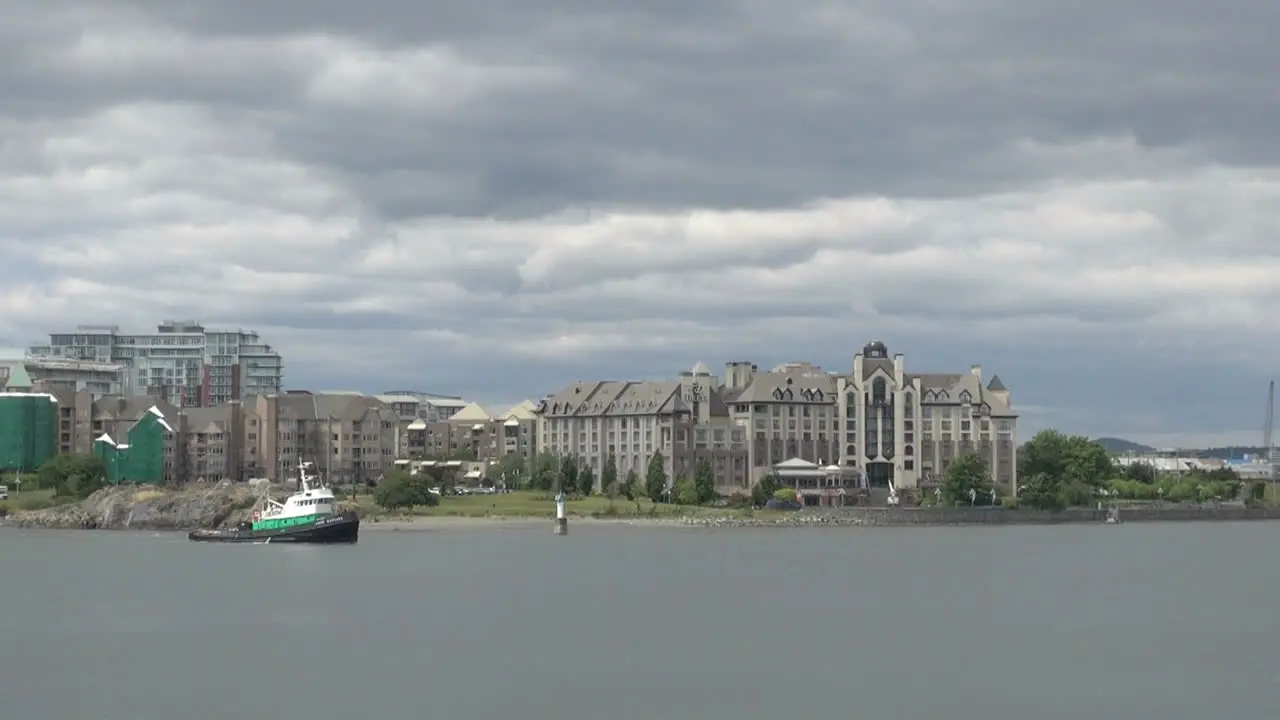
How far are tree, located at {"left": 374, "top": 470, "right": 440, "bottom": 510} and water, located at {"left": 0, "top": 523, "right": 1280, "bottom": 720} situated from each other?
44.8m

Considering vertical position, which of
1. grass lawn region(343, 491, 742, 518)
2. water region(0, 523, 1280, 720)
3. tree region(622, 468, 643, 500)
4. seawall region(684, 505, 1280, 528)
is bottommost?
water region(0, 523, 1280, 720)

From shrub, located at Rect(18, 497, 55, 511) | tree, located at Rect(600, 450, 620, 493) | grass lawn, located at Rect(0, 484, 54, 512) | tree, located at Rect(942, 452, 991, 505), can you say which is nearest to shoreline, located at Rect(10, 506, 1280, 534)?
tree, located at Rect(942, 452, 991, 505)

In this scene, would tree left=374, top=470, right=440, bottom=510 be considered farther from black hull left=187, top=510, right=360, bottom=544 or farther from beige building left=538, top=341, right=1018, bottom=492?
beige building left=538, top=341, right=1018, bottom=492

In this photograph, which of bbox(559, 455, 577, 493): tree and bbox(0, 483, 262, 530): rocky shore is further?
bbox(559, 455, 577, 493): tree

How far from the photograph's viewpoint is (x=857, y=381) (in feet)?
652

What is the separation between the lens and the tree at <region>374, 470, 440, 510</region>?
16275 cm

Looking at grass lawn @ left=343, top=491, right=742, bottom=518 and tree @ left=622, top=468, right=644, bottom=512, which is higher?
tree @ left=622, top=468, right=644, bottom=512

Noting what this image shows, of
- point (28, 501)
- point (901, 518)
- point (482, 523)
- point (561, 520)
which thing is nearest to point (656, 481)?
point (901, 518)

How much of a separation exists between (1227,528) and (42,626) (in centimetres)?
14837

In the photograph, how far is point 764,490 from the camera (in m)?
184

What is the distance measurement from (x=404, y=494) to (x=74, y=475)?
38607mm

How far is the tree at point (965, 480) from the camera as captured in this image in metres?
185

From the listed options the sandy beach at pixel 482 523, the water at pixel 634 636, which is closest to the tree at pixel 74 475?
the sandy beach at pixel 482 523

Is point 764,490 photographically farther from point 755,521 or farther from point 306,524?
point 306,524
